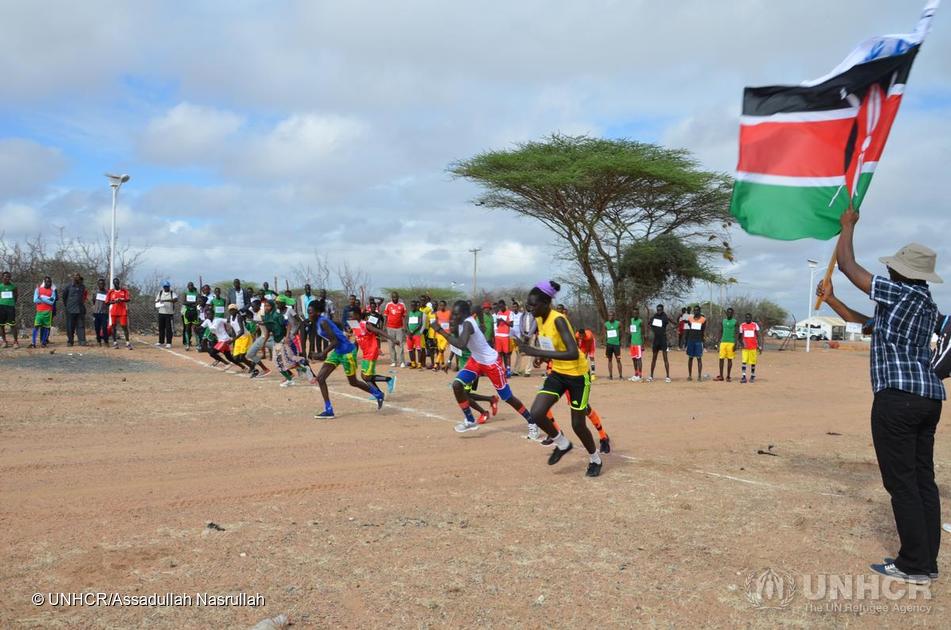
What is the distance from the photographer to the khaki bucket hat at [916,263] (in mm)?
4922

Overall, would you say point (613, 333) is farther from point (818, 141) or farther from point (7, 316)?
point (7, 316)

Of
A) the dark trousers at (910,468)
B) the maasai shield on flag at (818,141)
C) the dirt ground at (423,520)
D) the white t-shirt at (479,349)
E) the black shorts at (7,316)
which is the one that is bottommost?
the dirt ground at (423,520)

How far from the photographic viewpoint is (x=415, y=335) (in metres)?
20.9

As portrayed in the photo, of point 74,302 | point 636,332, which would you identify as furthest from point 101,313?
point 636,332

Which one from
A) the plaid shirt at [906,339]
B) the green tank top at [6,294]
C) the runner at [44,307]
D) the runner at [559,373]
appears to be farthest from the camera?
the runner at [44,307]

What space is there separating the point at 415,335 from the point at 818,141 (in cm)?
1500

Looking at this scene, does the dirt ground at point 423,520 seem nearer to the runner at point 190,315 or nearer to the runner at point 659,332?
the runner at point 659,332

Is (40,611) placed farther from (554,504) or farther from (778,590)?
(778,590)

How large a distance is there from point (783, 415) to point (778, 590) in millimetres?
9442

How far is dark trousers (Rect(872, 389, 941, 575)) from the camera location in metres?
4.88

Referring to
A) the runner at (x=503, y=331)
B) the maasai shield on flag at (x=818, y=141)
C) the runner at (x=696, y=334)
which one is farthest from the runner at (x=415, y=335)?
the maasai shield on flag at (x=818, y=141)

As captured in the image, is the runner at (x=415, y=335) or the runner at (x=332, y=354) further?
the runner at (x=415, y=335)

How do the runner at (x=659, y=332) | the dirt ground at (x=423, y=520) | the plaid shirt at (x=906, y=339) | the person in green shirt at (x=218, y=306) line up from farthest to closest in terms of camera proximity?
the person in green shirt at (x=218, y=306) < the runner at (x=659, y=332) < the plaid shirt at (x=906, y=339) < the dirt ground at (x=423, y=520)

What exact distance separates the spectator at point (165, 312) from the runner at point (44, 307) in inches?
117
